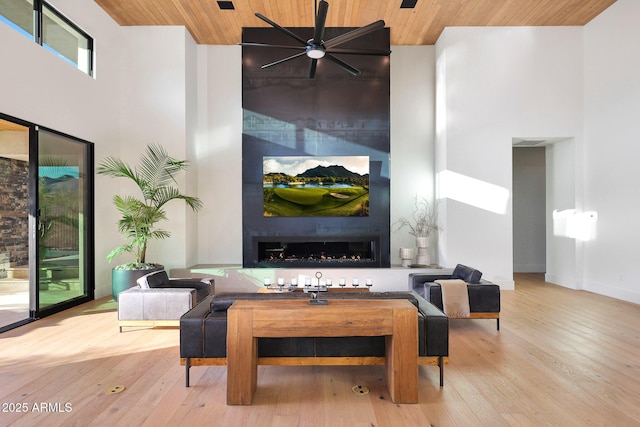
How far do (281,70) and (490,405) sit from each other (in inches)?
222

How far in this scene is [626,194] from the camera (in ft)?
18.2

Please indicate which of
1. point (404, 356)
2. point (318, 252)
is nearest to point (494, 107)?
point (318, 252)

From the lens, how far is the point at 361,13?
5.88 metres

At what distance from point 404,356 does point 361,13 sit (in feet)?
17.6

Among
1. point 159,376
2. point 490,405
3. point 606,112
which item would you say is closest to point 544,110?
point 606,112

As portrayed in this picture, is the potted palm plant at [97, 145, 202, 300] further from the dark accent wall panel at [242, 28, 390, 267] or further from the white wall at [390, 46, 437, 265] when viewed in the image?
the white wall at [390, 46, 437, 265]

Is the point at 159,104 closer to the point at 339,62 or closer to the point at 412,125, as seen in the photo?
the point at 339,62

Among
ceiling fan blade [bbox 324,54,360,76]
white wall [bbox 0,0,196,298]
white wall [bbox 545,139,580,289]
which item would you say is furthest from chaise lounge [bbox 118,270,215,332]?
white wall [bbox 545,139,580,289]

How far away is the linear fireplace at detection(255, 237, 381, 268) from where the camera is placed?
20.7ft

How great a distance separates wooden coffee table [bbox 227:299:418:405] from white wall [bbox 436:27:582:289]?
13.9 ft

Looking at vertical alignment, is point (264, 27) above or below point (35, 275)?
above

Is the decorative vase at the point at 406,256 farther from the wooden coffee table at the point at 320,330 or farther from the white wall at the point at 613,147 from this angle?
the wooden coffee table at the point at 320,330

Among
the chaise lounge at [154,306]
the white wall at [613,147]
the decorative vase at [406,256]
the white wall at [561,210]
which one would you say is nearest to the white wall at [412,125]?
the decorative vase at [406,256]

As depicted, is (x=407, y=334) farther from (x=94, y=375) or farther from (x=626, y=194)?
(x=626, y=194)
